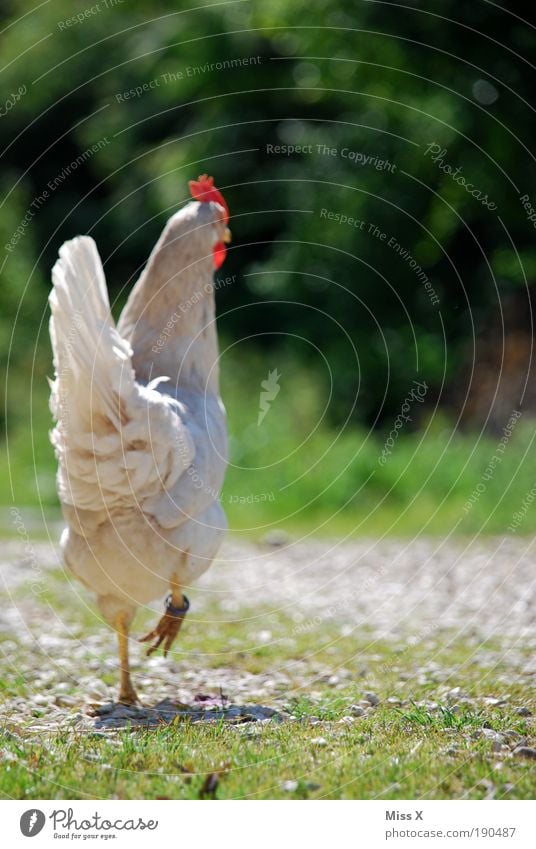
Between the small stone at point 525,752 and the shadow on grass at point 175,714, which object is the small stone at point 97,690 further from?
the small stone at point 525,752

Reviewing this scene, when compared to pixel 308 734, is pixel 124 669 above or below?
above

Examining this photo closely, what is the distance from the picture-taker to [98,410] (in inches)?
204

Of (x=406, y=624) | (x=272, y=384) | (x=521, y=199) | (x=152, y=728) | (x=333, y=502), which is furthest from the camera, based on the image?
(x=272, y=384)

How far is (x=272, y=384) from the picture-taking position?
1972 centimetres

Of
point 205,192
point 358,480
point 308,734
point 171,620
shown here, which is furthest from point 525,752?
point 358,480

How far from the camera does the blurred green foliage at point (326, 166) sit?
14320 millimetres

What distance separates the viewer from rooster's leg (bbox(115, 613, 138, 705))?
246 inches

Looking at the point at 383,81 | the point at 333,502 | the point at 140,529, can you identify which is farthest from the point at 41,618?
the point at 383,81

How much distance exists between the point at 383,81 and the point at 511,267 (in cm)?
351

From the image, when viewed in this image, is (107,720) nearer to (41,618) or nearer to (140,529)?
(140,529)

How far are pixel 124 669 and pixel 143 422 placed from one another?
71.9 inches

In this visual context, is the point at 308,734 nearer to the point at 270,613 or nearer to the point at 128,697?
the point at 128,697

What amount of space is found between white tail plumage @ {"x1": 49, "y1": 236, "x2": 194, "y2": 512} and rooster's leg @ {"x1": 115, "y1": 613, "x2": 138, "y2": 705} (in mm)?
897

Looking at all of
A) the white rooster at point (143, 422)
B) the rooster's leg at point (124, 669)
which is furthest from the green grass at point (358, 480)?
the rooster's leg at point (124, 669)
